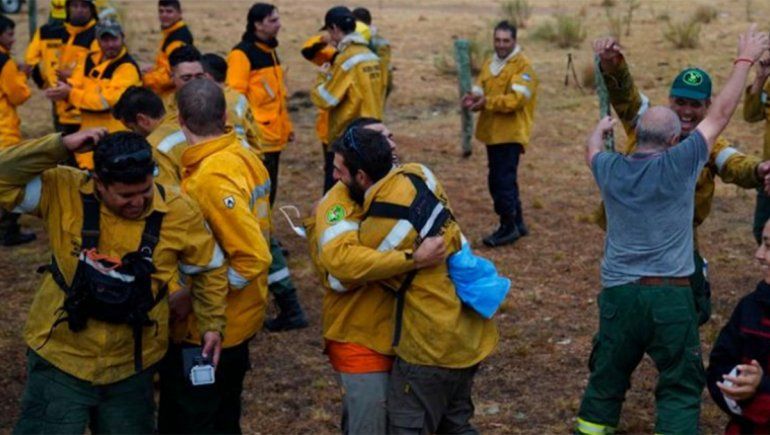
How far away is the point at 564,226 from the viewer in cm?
1040

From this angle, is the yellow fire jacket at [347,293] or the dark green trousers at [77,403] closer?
the dark green trousers at [77,403]

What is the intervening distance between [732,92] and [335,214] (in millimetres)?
1784

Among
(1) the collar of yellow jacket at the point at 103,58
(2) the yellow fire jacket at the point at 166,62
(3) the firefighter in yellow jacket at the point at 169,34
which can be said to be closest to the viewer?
(1) the collar of yellow jacket at the point at 103,58

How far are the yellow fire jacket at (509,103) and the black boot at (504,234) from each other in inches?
27.2

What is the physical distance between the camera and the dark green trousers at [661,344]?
517 centimetres

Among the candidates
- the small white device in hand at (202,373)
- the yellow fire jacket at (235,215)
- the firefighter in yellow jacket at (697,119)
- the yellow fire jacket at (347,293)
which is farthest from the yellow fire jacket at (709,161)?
the small white device in hand at (202,373)

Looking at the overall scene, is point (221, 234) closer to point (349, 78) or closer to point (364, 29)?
point (349, 78)

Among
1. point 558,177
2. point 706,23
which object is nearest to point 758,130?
point 558,177

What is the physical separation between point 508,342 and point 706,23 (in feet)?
47.9

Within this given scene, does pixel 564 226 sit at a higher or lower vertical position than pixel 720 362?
lower

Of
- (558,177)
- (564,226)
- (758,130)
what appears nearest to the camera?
(564,226)

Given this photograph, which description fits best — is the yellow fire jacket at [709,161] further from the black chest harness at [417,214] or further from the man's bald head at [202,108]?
the man's bald head at [202,108]

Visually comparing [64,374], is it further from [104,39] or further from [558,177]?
[558,177]

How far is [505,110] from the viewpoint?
30.5ft
